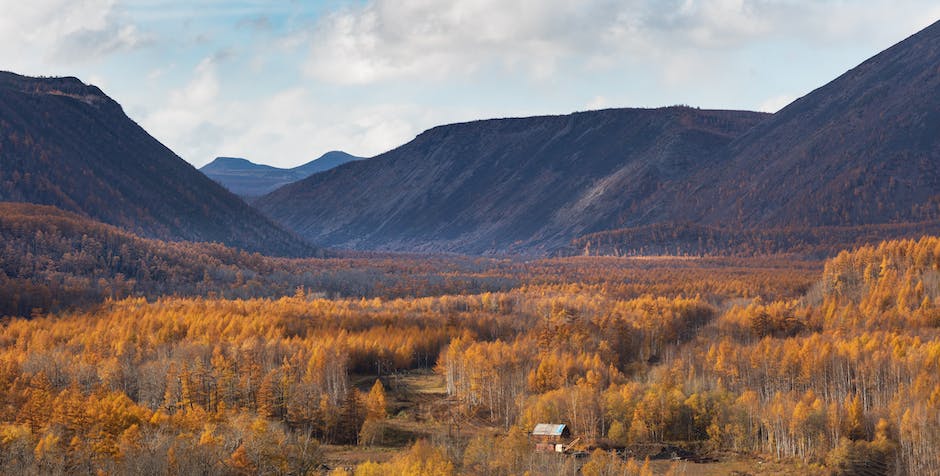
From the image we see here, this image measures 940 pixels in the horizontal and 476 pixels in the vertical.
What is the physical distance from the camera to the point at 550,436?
88438 millimetres

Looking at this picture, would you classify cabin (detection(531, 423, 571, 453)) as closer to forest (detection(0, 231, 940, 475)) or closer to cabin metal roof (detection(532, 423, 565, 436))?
cabin metal roof (detection(532, 423, 565, 436))

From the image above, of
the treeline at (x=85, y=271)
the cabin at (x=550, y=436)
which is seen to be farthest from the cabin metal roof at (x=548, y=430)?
the treeline at (x=85, y=271)

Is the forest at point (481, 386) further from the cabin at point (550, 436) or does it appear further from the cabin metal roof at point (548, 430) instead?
the cabin metal roof at point (548, 430)

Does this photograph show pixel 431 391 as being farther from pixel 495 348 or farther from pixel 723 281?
pixel 723 281

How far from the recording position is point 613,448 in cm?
8850

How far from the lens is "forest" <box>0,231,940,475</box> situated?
7669 cm

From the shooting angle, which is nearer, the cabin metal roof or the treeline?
the cabin metal roof

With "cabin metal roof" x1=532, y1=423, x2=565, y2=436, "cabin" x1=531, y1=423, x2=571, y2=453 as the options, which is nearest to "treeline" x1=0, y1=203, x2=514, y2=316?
"cabin metal roof" x1=532, y1=423, x2=565, y2=436

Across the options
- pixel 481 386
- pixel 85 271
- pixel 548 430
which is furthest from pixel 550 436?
pixel 85 271

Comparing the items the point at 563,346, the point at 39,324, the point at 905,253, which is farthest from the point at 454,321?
the point at 905,253

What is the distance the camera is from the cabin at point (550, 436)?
85750 millimetres

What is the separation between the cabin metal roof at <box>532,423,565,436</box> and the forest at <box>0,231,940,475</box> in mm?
1931

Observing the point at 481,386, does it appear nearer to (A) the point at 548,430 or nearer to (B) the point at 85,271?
(A) the point at 548,430

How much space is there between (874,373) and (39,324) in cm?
9925
